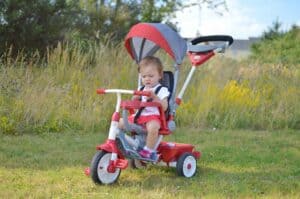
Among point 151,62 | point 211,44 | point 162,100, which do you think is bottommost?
point 162,100

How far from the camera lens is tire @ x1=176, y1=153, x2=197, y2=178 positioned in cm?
541

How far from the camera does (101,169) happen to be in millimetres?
4902

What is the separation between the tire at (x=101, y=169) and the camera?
4848 mm

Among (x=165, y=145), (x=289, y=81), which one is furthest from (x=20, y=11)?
(x=165, y=145)

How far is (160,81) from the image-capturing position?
5.48 meters

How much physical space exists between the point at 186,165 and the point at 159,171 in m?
0.33

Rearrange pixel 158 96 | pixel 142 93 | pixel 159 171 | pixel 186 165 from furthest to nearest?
1. pixel 159 171
2. pixel 186 165
3. pixel 158 96
4. pixel 142 93

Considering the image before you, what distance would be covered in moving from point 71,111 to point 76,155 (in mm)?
2041

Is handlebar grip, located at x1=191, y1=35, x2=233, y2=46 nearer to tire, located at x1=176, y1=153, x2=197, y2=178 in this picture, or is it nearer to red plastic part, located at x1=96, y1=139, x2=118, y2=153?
tire, located at x1=176, y1=153, x2=197, y2=178

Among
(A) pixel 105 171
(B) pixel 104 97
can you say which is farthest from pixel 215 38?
(B) pixel 104 97

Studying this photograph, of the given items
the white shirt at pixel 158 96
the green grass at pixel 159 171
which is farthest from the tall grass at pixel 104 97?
the white shirt at pixel 158 96

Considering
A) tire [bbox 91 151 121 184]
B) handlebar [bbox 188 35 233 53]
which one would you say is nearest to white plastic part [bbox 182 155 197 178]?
tire [bbox 91 151 121 184]

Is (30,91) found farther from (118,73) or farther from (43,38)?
(43,38)

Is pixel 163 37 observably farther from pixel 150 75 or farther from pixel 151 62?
pixel 150 75
